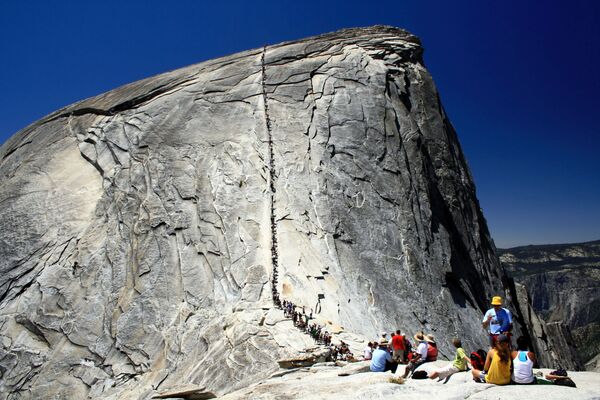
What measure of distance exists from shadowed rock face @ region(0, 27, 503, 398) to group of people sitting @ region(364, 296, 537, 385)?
3872 millimetres

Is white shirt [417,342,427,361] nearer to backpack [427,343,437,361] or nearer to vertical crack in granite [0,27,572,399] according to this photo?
backpack [427,343,437,361]

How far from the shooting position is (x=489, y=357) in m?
9.44

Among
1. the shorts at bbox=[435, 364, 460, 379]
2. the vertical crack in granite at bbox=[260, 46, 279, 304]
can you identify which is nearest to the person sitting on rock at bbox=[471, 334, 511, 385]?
the shorts at bbox=[435, 364, 460, 379]

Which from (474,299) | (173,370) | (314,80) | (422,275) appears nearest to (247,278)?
(173,370)

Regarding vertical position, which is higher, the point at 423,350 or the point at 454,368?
→ the point at 423,350

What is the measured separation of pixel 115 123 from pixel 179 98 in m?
4.71

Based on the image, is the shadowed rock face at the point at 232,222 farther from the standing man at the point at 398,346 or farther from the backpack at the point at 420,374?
the backpack at the point at 420,374

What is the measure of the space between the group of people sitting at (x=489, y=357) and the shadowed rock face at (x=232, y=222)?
12.7 feet

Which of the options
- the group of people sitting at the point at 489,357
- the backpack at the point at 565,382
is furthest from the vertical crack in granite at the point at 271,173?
the backpack at the point at 565,382

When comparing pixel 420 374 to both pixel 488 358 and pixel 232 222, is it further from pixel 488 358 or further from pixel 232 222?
pixel 232 222

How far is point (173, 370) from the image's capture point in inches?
751

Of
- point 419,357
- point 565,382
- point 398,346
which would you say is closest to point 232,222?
point 398,346

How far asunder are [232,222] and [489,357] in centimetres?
1750

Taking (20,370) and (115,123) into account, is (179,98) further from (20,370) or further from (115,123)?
(20,370)
